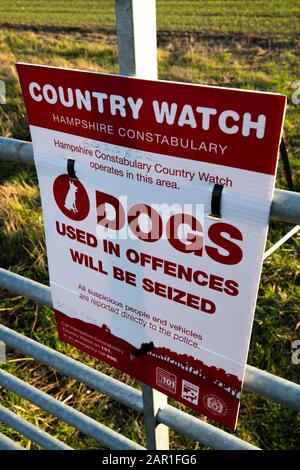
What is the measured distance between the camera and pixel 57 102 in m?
1.28

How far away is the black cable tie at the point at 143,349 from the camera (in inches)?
55.7

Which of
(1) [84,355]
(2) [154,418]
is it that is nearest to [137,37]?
(2) [154,418]

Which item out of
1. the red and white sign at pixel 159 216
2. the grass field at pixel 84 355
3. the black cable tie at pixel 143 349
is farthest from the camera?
the grass field at pixel 84 355

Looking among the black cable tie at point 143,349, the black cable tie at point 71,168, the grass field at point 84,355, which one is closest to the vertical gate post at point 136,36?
the black cable tie at point 71,168

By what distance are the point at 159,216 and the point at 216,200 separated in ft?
0.62

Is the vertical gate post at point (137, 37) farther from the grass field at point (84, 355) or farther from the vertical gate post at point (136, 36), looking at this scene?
the grass field at point (84, 355)

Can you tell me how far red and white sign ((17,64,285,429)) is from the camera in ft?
3.33

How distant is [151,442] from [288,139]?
4406 mm

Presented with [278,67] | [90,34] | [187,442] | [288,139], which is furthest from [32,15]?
Answer: [187,442]

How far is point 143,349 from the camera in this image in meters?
1.43

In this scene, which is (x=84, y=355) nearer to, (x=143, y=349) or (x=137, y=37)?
(x=143, y=349)

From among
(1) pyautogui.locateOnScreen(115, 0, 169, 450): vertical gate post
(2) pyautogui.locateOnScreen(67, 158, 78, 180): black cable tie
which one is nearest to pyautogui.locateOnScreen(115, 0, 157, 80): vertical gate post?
(1) pyautogui.locateOnScreen(115, 0, 169, 450): vertical gate post
